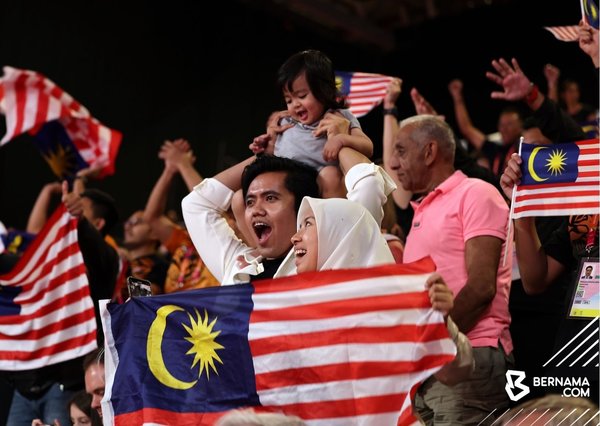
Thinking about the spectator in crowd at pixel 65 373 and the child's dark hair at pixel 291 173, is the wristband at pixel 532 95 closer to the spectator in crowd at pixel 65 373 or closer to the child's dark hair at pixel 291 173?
the child's dark hair at pixel 291 173

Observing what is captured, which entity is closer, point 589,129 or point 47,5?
point 589,129

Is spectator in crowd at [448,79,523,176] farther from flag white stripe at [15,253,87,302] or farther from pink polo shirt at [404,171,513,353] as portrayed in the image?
flag white stripe at [15,253,87,302]

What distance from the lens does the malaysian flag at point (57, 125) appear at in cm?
597

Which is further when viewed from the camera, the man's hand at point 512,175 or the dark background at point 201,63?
the dark background at point 201,63

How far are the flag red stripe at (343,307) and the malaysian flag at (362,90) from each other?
259 centimetres

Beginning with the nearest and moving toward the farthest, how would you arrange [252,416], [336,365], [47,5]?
[252,416] → [336,365] → [47,5]

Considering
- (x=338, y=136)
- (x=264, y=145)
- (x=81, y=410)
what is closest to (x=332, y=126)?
(x=338, y=136)

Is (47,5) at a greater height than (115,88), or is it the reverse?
(47,5)

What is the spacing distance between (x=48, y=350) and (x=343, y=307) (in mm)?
2376

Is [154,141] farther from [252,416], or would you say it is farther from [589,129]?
[252,416]

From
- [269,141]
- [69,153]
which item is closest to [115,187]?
[69,153]

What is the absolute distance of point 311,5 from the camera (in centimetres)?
1009

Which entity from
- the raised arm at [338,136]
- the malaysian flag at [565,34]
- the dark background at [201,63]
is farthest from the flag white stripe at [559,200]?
the dark background at [201,63]

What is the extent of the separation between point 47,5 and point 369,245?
627 centimetres
